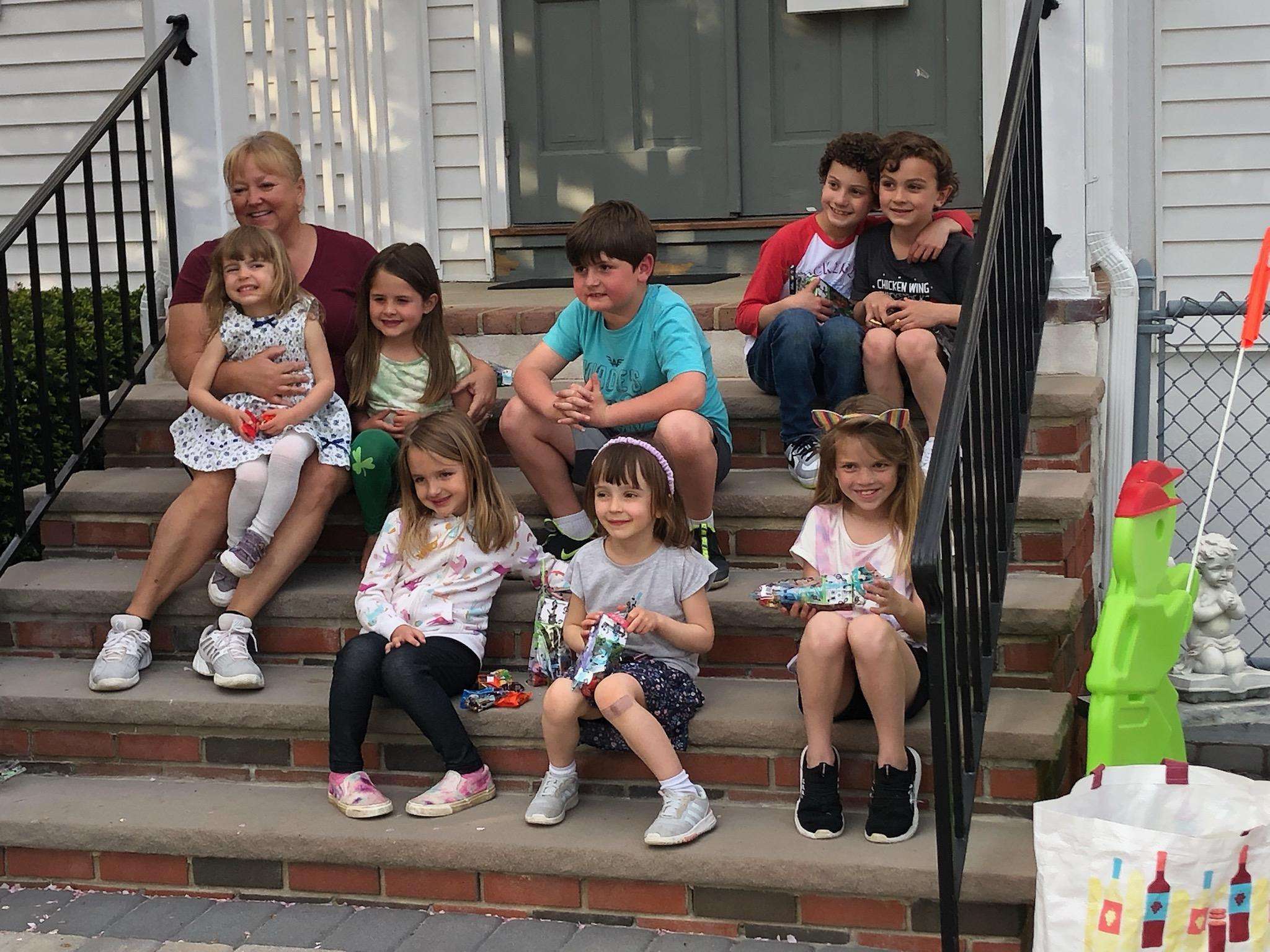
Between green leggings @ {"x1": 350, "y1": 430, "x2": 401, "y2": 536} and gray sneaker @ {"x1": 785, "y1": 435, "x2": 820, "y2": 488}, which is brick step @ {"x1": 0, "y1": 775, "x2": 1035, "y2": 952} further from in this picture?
gray sneaker @ {"x1": 785, "y1": 435, "x2": 820, "y2": 488}

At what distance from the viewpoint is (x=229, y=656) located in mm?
3514

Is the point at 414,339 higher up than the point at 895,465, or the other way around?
the point at 414,339

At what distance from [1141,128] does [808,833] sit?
313 centimetres

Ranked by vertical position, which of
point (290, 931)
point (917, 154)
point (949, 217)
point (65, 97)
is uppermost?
point (65, 97)

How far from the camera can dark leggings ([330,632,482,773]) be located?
3182 mm

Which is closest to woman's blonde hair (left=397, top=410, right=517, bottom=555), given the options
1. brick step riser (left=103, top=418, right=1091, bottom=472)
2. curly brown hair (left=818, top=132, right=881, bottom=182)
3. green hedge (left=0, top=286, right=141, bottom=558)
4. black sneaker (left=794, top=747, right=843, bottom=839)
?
brick step riser (left=103, top=418, right=1091, bottom=472)

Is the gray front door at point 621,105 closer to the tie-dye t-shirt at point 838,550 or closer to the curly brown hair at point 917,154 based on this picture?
the curly brown hair at point 917,154

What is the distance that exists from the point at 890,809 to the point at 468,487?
1.24 m

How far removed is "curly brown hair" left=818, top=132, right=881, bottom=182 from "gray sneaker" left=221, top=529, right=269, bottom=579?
1.80 m

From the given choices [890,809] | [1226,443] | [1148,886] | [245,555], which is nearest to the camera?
[1148,886]

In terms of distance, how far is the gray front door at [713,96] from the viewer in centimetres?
504

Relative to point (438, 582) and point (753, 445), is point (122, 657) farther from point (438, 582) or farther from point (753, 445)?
point (753, 445)

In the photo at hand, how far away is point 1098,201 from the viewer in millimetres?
4219

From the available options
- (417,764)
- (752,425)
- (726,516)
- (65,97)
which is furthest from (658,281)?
(65,97)
